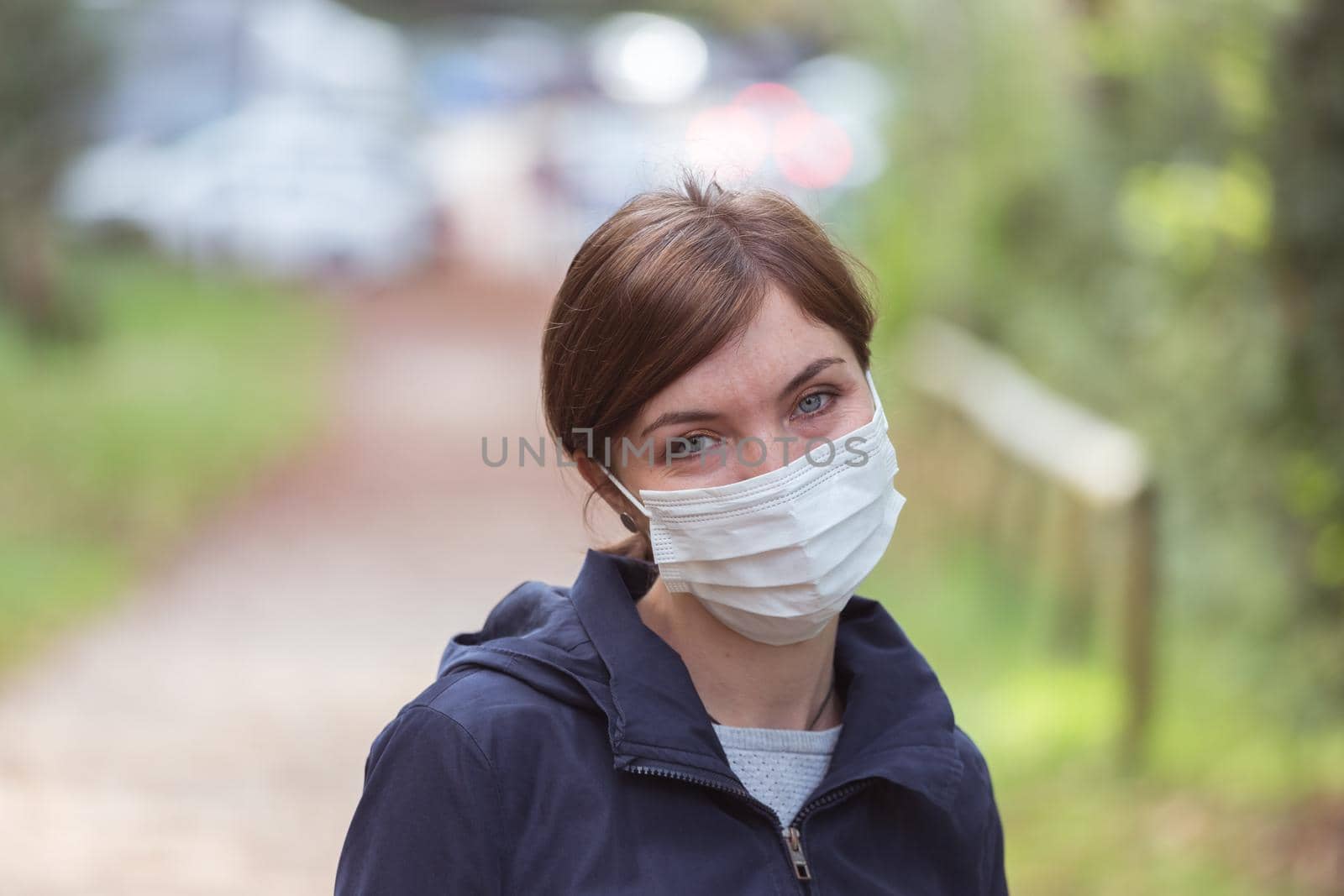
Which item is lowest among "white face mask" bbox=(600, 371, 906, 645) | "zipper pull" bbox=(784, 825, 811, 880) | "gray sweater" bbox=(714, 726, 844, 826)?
"zipper pull" bbox=(784, 825, 811, 880)

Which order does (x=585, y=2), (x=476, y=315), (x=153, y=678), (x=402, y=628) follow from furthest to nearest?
(x=585, y=2), (x=476, y=315), (x=402, y=628), (x=153, y=678)

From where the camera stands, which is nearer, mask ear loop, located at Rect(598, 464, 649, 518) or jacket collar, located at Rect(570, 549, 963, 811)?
jacket collar, located at Rect(570, 549, 963, 811)

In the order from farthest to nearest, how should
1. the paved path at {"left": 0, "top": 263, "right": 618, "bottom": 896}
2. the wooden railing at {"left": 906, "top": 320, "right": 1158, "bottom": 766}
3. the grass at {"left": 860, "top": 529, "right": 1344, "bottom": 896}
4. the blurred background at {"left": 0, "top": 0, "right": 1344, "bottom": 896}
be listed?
the wooden railing at {"left": 906, "top": 320, "right": 1158, "bottom": 766} < the paved path at {"left": 0, "top": 263, "right": 618, "bottom": 896} < the blurred background at {"left": 0, "top": 0, "right": 1344, "bottom": 896} < the grass at {"left": 860, "top": 529, "right": 1344, "bottom": 896}

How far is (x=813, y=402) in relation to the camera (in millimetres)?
2070

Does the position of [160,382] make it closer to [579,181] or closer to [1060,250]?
[1060,250]

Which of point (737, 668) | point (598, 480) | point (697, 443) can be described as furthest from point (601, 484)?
point (737, 668)

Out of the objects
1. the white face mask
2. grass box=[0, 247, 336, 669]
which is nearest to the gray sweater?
the white face mask

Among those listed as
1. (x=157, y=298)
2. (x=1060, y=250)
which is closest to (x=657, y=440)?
(x=1060, y=250)

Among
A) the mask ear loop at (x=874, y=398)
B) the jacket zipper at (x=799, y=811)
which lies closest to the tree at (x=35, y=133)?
the mask ear loop at (x=874, y=398)

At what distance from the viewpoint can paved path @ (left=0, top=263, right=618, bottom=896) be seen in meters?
5.52

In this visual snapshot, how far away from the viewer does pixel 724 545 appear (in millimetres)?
2043

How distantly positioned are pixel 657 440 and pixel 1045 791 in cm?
397

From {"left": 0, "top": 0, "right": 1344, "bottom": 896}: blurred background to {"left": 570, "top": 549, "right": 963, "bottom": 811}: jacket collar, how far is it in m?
0.43

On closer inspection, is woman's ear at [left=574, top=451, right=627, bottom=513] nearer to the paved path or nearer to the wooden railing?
the paved path
